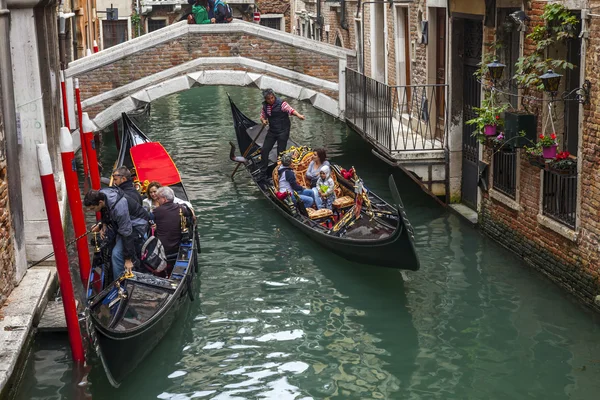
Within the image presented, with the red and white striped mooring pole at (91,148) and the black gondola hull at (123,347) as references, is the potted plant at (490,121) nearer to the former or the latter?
the black gondola hull at (123,347)

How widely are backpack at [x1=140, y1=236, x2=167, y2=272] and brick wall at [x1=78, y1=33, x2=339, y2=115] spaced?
15.0 ft

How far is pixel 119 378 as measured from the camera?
14.9 feet

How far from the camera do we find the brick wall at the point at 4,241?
4.95 meters

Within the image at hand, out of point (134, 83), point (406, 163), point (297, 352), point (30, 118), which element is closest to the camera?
point (297, 352)

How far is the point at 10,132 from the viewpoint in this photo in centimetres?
549

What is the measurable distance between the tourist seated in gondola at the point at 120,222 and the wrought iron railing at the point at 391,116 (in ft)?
Result: 9.20

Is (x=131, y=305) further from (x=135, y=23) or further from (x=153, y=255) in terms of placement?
(x=135, y=23)

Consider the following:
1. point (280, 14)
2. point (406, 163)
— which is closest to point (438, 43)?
point (406, 163)

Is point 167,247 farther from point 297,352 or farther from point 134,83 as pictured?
point 134,83

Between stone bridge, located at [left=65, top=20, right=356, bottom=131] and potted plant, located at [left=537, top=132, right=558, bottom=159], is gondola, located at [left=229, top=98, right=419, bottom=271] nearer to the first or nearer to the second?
potted plant, located at [left=537, top=132, right=558, bottom=159]

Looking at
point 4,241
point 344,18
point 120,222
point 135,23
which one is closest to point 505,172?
point 120,222

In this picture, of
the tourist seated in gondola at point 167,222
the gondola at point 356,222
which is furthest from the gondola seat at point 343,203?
the tourist seated in gondola at point 167,222

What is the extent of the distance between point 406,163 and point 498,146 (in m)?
1.71

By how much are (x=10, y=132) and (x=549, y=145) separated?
10.2 ft
